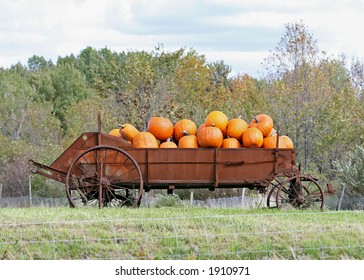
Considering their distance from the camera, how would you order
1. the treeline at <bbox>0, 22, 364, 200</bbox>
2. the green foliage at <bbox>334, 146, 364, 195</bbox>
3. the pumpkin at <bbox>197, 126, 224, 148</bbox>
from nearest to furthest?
the pumpkin at <bbox>197, 126, 224, 148</bbox>, the green foliage at <bbox>334, 146, 364, 195</bbox>, the treeline at <bbox>0, 22, 364, 200</bbox>

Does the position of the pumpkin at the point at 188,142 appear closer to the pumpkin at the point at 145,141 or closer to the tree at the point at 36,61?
the pumpkin at the point at 145,141

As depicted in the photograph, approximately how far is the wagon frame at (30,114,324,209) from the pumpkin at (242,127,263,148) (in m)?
0.19

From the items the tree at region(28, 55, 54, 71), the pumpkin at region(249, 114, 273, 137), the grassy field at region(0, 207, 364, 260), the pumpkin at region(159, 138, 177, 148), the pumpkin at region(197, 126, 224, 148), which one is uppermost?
the tree at region(28, 55, 54, 71)

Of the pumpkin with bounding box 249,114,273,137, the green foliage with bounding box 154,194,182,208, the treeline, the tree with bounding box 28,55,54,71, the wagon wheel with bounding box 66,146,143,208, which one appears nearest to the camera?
the wagon wheel with bounding box 66,146,143,208

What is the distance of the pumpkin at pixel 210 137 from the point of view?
15344 millimetres

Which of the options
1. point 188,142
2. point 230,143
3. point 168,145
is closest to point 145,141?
point 168,145

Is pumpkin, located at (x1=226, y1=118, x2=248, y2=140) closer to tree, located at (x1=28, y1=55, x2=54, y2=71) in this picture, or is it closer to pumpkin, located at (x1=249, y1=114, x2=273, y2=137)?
pumpkin, located at (x1=249, y1=114, x2=273, y2=137)

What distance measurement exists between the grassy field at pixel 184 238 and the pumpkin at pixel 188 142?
331cm

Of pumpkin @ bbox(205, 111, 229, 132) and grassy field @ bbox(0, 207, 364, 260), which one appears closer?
grassy field @ bbox(0, 207, 364, 260)

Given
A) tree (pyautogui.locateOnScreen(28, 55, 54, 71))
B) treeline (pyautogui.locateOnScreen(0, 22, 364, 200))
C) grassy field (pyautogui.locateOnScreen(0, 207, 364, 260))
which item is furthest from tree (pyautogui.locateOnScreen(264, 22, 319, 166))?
tree (pyautogui.locateOnScreen(28, 55, 54, 71))

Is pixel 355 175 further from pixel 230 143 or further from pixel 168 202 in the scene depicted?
pixel 230 143

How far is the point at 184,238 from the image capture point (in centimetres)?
1105

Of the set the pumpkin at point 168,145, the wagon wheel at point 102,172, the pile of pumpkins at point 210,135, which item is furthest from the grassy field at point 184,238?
the pumpkin at point 168,145

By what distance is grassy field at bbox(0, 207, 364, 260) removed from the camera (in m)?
10.5
